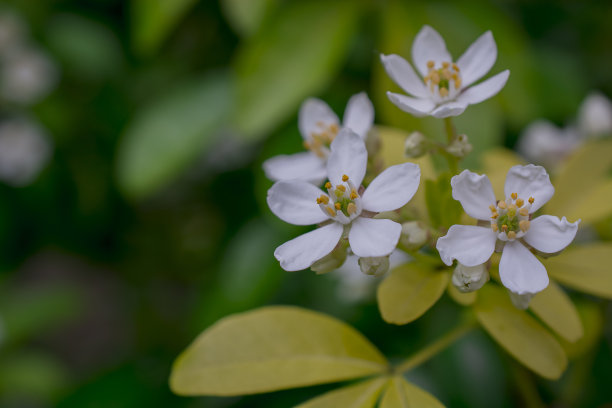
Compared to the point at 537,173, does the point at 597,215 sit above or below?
below

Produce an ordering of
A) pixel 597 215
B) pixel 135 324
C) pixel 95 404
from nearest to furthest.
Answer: pixel 597 215
pixel 95 404
pixel 135 324

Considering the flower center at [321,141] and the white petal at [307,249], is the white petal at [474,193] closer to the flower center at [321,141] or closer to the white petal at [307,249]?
the white petal at [307,249]

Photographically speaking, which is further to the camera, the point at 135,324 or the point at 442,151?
the point at 135,324

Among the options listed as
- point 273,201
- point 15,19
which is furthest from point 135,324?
point 273,201

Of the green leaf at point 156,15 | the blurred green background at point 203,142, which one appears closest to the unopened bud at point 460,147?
the blurred green background at point 203,142

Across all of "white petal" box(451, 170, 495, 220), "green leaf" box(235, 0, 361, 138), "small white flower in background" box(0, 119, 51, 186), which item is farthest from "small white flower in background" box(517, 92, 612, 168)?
"small white flower in background" box(0, 119, 51, 186)

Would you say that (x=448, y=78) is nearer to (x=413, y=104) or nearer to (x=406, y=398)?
(x=413, y=104)

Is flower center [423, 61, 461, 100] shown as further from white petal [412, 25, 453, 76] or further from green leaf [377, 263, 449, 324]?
green leaf [377, 263, 449, 324]

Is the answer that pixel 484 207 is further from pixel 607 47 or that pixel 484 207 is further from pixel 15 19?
pixel 15 19
